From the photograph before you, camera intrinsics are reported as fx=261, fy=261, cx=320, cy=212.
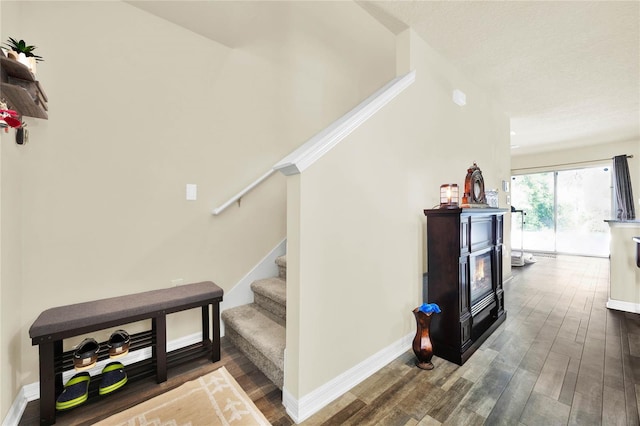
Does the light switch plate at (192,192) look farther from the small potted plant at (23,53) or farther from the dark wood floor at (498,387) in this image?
the dark wood floor at (498,387)

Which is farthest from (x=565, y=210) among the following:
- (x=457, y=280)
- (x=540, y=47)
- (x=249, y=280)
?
(x=249, y=280)

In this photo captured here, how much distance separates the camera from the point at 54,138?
1716mm

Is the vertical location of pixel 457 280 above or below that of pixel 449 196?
below

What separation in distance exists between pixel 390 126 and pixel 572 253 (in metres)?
8.07

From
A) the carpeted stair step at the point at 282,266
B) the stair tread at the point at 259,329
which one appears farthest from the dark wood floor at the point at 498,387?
the carpeted stair step at the point at 282,266

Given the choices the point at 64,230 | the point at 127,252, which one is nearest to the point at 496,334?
the point at 127,252

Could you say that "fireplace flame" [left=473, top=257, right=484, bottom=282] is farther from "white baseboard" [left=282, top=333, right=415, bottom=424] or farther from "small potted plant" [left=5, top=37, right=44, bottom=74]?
"small potted plant" [left=5, top=37, right=44, bottom=74]

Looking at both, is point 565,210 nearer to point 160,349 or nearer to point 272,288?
point 272,288

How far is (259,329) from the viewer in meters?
2.07

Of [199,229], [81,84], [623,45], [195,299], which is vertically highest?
[623,45]

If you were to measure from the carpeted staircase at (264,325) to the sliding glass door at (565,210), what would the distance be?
21.1 ft

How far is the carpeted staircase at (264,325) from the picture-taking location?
179cm

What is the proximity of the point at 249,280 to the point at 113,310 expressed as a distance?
1132 millimetres

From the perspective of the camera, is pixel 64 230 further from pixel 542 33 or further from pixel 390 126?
pixel 542 33
